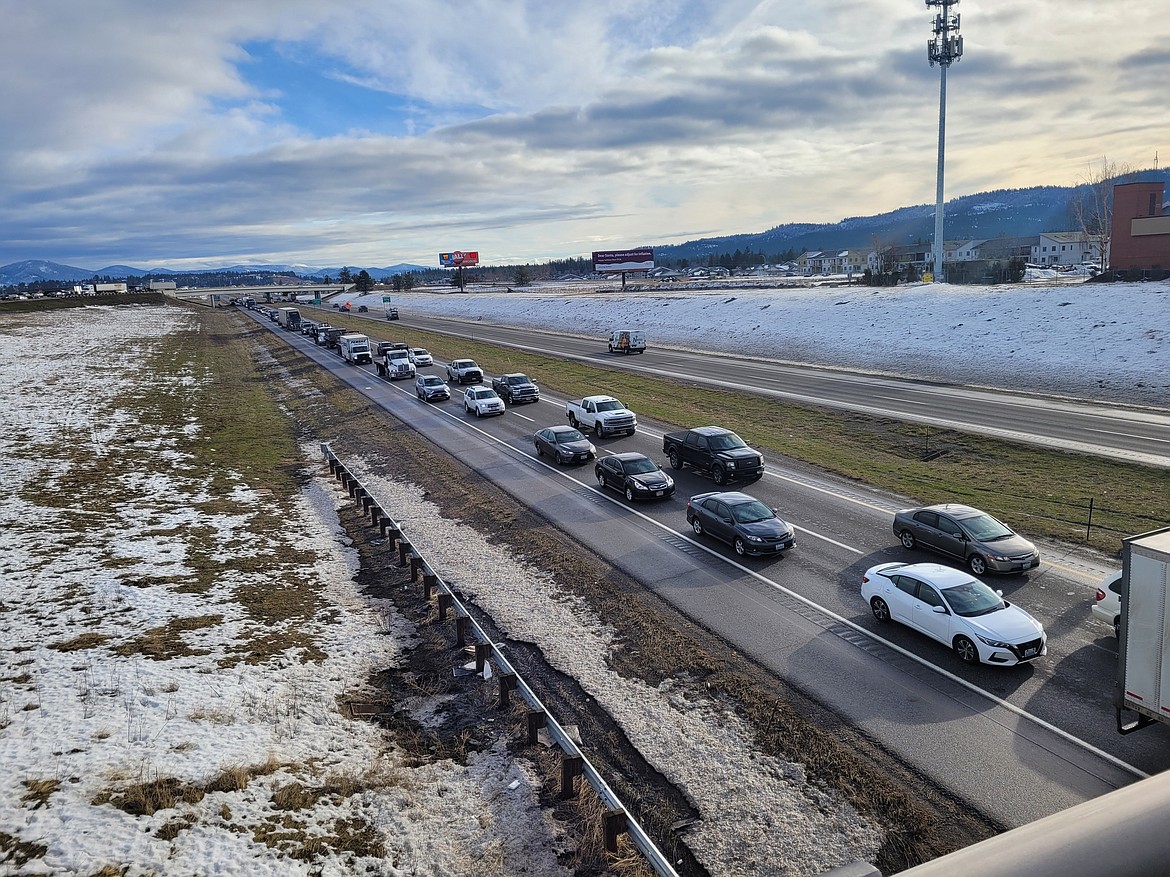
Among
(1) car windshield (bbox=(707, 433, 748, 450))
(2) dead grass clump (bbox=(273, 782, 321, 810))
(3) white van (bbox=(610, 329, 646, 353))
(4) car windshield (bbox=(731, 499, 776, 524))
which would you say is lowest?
(2) dead grass clump (bbox=(273, 782, 321, 810))

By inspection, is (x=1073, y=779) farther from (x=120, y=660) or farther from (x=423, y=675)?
(x=120, y=660)

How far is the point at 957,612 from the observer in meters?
13.5

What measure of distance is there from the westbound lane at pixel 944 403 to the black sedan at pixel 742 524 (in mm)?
15753

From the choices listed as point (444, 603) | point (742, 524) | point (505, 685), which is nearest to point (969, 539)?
point (742, 524)

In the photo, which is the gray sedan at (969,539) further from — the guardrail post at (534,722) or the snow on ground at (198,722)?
the snow on ground at (198,722)

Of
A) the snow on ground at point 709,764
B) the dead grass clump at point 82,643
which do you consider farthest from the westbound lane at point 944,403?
the dead grass clump at point 82,643

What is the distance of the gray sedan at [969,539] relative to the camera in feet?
54.6

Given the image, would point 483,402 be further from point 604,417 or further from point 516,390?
point 604,417

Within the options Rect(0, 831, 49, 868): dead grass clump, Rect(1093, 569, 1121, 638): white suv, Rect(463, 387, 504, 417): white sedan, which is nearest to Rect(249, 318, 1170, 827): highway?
Rect(1093, 569, 1121, 638): white suv

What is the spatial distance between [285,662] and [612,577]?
7.19 meters

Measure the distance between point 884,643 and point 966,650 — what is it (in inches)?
55.0

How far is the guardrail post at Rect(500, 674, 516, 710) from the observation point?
1222 cm

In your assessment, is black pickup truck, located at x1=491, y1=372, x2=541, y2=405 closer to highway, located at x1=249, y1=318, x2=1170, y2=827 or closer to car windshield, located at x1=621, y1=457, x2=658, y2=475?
highway, located at x1=249, y1=318, x2=1170, y2=827

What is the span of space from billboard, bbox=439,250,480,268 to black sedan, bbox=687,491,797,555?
525 feet
